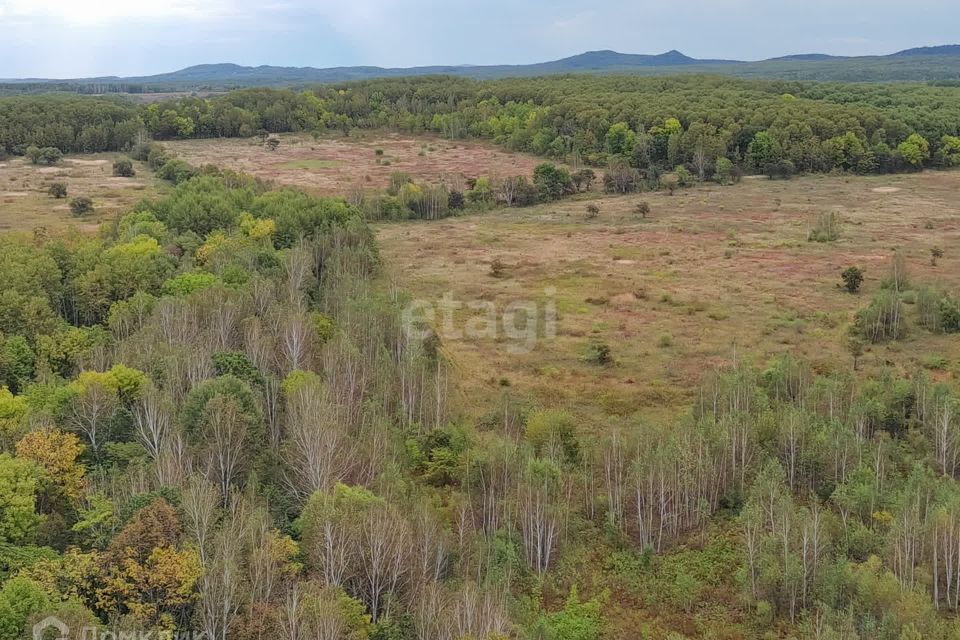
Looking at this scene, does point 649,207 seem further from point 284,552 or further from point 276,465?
point 284,552

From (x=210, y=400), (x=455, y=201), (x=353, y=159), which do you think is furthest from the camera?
(x=353, y=159)

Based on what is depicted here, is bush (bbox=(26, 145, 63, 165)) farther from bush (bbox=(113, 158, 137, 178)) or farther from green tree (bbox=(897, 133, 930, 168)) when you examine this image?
green tree (bbox=(897, 133, 930, 168))

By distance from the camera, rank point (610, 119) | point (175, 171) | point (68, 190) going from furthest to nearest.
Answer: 1. point (610, 119)
2. point (175, 171)
3. point (68, 190)

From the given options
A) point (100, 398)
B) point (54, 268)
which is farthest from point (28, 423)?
point (54, 268)

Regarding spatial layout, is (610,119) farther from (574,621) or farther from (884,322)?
(574,621)

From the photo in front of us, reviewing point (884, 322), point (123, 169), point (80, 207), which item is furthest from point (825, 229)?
point (123, 169)

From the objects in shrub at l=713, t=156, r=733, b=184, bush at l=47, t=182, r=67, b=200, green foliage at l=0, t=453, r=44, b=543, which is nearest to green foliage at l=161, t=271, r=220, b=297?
green foliage at l=0, t=453, r=44, b=543
